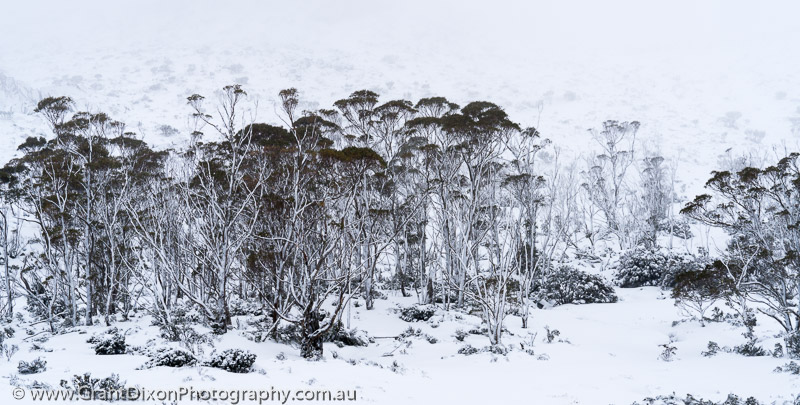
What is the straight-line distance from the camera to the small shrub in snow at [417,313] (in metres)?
16.6

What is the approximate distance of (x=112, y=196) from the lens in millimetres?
17969

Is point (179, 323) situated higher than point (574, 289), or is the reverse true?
point (179, 323)

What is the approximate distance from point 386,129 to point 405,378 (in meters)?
12.4

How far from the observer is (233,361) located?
7.19 m

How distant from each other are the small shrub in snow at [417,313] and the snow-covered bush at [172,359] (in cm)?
1019

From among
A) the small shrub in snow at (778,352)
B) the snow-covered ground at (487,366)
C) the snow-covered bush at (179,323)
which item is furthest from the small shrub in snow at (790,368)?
the snow-covered bush at (179,323)

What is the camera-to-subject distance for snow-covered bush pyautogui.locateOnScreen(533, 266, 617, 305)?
1989 cm

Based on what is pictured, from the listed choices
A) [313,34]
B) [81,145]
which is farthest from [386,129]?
[313,34]

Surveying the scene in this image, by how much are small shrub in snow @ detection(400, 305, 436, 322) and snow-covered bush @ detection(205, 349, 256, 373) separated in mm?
9880

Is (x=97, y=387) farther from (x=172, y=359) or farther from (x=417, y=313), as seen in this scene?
(x=417, y=313)

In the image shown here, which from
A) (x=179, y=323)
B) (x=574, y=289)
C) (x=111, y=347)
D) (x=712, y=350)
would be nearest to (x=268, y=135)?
(x=179, y=323)

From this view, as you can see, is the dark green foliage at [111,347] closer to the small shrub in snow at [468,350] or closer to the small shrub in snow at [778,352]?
the small shrub in snow at [468,350]

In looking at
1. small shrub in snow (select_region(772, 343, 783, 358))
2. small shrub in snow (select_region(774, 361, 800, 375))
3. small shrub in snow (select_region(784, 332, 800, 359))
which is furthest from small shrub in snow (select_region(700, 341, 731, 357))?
small shrub in snow (select_region(774, 361, 800, 375))

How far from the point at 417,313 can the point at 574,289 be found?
830 centimetres
